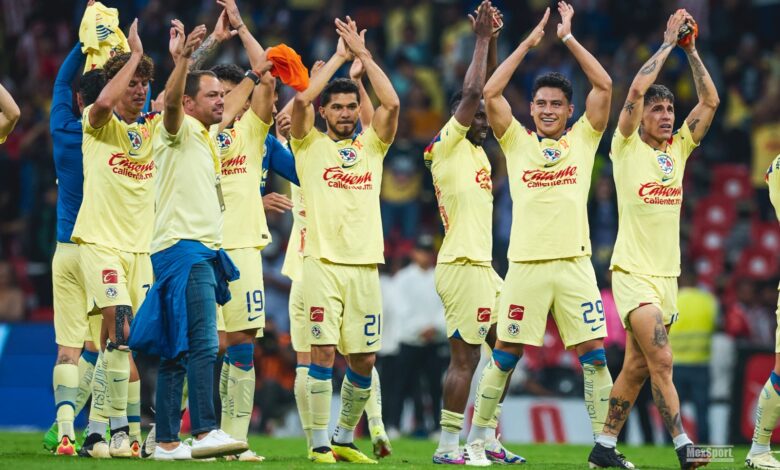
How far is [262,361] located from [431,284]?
9.43 feet

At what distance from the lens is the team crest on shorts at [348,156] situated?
12.4m

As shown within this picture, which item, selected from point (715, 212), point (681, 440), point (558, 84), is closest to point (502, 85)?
point (558, 84)

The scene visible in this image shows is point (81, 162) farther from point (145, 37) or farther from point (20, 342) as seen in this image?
point (145, 37)

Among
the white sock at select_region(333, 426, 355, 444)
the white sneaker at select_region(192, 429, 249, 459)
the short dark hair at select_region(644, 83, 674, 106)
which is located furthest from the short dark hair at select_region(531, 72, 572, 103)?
the white sneaker at select_region(192, 429, 249, 459)

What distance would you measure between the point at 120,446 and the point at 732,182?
52.1 ft

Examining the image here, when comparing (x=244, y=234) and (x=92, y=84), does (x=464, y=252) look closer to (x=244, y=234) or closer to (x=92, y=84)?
(x=244, y=234)

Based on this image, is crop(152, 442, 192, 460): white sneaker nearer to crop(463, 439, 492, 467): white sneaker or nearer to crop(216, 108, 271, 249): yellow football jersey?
crop(216, 108, 271, 249): yellow football jersey

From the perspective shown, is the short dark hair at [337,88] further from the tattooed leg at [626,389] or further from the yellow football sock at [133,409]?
the tattooed leg at [626,389]

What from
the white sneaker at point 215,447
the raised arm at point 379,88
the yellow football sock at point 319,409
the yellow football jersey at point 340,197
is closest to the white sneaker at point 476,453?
the yellow football sock at point 319,409

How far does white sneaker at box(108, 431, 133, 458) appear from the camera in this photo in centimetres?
1209

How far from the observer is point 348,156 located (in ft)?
40.8

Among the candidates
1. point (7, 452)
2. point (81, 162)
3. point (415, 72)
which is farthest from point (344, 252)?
point (415, 72)

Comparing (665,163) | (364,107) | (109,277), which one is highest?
(364,107)

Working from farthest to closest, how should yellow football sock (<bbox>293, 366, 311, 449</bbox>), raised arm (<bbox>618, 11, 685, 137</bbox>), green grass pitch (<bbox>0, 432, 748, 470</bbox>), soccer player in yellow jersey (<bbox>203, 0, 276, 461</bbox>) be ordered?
yellow football sock (<bbox>293, 366, 311, 449</bbox>) → soccer player in yellow jersey (<bbox>203, 0, 276, 461</bbox>) → raised arm (<bbox>618, 11, 685, 137</bbox>) → green grass pitch (<bbox>0, 432, 748, 470</bbox>)
